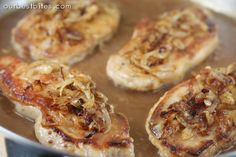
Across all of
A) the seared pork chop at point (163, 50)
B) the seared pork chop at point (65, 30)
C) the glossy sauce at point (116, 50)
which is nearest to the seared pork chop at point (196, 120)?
the glossy sauce at point (116, 50)

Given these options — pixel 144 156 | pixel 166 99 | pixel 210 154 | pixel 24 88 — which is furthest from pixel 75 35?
pixel 210 154

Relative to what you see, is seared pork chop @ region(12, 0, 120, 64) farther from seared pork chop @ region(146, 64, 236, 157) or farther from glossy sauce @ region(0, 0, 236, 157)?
seared pork chop @ region(146, 64, 236, 157)

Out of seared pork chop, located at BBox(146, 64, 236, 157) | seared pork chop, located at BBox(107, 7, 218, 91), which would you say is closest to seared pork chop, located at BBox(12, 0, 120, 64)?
seared pork chop, located at BBox(107, 7, 218, 91)

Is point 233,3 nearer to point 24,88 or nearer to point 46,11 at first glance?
point 46,11

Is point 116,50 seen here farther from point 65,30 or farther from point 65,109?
point 65,109

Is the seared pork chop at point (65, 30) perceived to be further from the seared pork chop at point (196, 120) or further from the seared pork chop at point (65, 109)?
the seared pork chop at point (196, 120)

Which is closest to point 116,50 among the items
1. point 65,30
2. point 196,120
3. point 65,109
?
point 65,30
